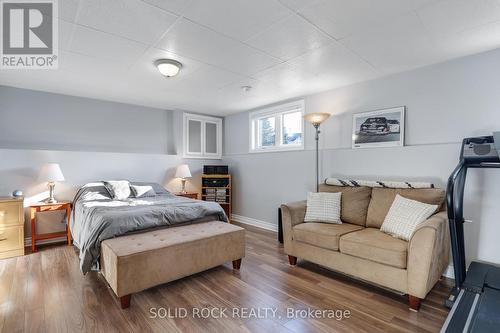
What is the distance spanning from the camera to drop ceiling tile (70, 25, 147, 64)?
210 cm

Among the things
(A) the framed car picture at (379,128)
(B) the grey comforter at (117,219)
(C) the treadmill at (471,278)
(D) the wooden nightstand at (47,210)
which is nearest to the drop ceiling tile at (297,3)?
(C) the treadmill at (471,278)

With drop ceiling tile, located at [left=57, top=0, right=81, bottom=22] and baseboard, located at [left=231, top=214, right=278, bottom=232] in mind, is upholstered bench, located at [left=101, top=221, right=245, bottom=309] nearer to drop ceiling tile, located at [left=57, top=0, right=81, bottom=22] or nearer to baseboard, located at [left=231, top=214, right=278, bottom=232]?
baseboard, located at [left=231, top=214, right=278, bottom=232]

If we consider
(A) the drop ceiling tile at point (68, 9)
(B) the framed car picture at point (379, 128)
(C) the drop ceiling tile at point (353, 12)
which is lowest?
(B) the framed car picture at point (379, 128)

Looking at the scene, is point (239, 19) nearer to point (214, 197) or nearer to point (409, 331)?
point (409, 331)

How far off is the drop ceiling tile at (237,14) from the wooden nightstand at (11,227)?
3.31 metres

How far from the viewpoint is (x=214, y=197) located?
16.4ft

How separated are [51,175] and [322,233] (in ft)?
12.2

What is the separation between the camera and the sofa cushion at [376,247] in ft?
6.70

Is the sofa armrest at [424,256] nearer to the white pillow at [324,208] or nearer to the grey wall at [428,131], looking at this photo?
the grey wall at [428,131]

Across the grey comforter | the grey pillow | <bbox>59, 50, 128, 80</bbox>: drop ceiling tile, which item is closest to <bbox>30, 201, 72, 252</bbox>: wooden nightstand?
the grey comforter

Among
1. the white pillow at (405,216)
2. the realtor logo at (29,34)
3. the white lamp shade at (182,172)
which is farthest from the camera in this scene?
the white lamp shade at (182,172)

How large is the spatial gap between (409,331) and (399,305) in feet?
1.13

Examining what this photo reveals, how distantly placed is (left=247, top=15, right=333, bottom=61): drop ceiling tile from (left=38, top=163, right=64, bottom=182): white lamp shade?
128 inches

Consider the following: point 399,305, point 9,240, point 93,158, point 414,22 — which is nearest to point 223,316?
point 399,305
